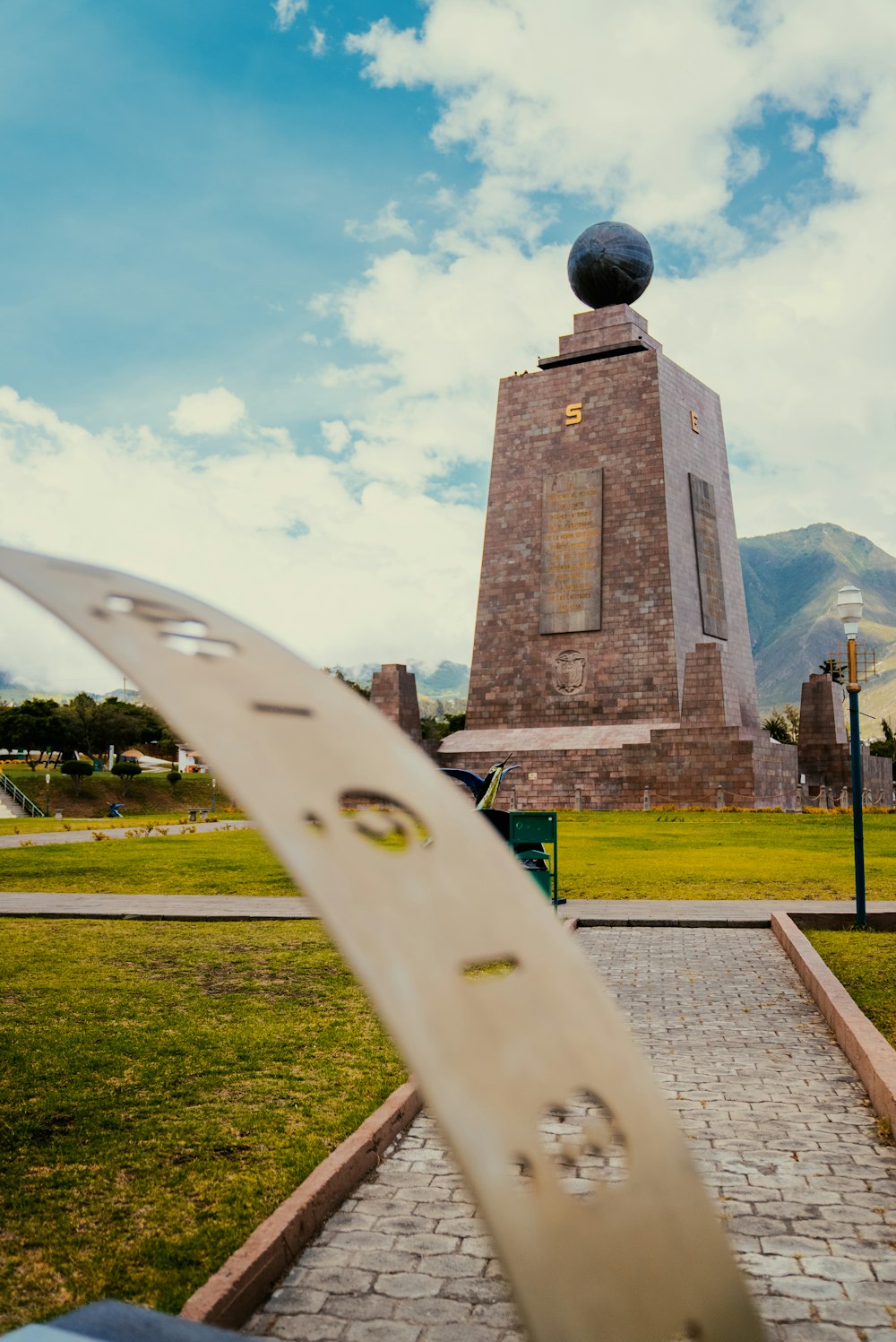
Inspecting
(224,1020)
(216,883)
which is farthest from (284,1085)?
(216,883)

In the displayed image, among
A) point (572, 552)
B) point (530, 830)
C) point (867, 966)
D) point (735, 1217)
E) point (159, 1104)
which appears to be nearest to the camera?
point (735, 1217)

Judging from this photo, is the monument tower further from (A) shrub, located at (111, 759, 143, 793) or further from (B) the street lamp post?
(A) shrub, located at (111, 759, 143, 793)

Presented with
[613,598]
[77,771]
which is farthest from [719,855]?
[77,771]

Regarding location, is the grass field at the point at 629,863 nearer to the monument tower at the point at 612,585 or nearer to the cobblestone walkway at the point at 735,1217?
the monument tower at the point at 612,585

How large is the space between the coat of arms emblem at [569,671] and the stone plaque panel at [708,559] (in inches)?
144

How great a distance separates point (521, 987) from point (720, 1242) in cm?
48

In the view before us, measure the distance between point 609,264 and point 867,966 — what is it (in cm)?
2686

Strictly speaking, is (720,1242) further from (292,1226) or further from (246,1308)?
(292,1226)

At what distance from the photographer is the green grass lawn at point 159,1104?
352 cm

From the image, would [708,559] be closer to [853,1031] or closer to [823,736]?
[823,736]

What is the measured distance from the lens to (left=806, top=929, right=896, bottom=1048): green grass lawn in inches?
276

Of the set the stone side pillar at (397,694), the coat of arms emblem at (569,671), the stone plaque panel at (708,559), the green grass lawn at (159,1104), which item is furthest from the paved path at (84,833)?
the stone plaque panel at (708,559)

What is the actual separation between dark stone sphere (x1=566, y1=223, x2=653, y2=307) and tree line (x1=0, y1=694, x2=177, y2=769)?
1420 inches

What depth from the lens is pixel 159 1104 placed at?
5125 mm
